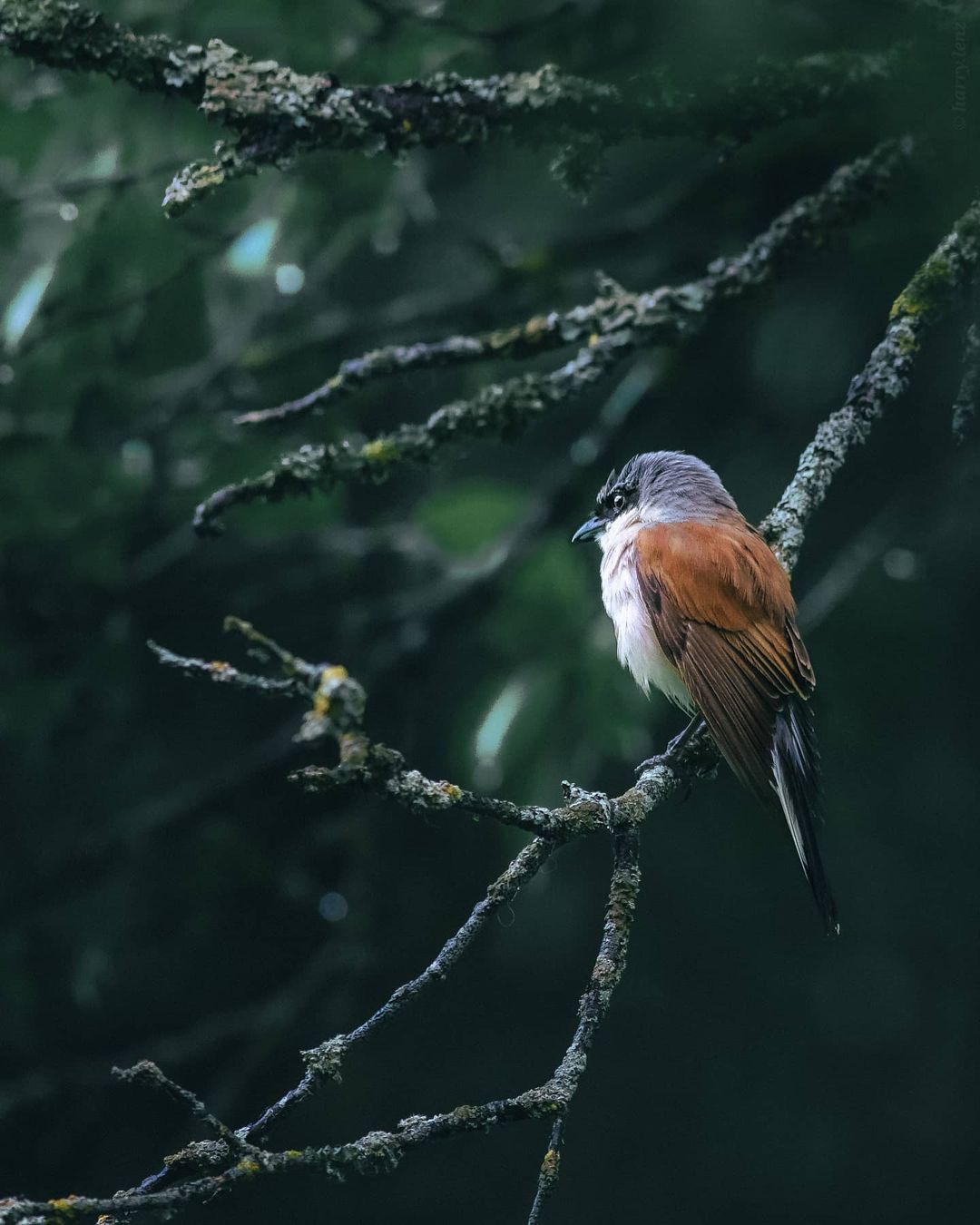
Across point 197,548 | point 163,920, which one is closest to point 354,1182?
point 163,920

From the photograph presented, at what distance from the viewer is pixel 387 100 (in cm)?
268

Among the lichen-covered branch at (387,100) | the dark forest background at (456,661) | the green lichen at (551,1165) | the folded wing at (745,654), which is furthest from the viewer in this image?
the dark forest background at (456,661)

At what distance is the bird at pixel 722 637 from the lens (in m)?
2.94

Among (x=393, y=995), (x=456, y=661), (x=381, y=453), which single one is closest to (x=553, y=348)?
(x=381, y=453)

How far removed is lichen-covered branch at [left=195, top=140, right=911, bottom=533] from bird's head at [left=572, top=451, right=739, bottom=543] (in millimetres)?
722

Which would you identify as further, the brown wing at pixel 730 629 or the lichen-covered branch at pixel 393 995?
the brown wing at pixel 730 629

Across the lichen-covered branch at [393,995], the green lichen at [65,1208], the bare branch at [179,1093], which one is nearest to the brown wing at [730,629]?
the lichen-covered branch at [393,995]

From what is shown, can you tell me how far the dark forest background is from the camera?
3.15 metres

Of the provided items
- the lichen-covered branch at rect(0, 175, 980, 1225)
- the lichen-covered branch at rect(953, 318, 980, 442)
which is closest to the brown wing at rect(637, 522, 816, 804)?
the lichen-covered branch at rect(953, 318, 980, 442)

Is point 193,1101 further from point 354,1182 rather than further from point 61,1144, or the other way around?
point 354,1182

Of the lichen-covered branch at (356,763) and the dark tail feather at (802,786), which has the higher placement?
the lichen-covered branch at (356,763)

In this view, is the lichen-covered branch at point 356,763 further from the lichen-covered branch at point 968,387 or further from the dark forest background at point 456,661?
the lichen-covered branch at point 968,387

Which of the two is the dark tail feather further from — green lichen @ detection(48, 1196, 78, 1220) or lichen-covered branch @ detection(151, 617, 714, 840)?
green lichen @ detection(48, 1196, 78, 1220)

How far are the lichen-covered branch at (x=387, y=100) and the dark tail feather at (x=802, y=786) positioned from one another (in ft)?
4.89
